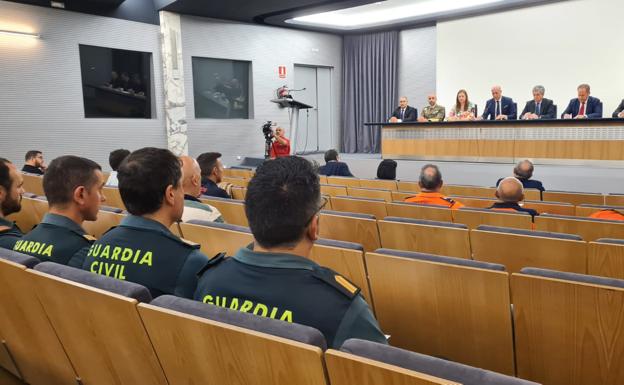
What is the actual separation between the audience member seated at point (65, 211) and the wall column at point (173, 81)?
24.0 ft

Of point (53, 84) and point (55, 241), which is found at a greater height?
point (53, 84)

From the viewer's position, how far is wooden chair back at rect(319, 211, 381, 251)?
2.51 metres

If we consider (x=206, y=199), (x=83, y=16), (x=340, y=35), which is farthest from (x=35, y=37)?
(x=340, y=35)

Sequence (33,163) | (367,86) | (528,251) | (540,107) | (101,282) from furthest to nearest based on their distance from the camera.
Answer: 1. (367,86)
2. (540,107)
3. (33,163)
4. (528,251)
5. (101,282)

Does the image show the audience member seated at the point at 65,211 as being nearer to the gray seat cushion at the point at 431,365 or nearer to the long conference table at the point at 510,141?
the gray seat cushion at the point at 431,365

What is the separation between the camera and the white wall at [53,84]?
7301 millimetres

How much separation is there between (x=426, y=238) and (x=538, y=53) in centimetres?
858

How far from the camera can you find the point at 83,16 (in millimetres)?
7996

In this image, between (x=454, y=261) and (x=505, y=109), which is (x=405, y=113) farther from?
(x=454, y=261)

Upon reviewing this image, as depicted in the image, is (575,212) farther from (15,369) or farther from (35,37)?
(35,37)

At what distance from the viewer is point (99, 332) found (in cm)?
115

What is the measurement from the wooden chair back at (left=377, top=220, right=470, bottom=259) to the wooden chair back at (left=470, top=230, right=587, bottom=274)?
0.06 metres

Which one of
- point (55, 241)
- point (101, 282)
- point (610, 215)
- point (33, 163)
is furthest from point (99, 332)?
point (33, 163)

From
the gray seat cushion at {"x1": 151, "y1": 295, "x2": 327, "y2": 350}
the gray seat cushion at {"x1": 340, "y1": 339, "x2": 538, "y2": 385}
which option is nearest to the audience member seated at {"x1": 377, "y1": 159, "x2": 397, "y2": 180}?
the gray seat cushion at {"x1": 151, "y1": 295, "x2": 327, "y2": 350}
